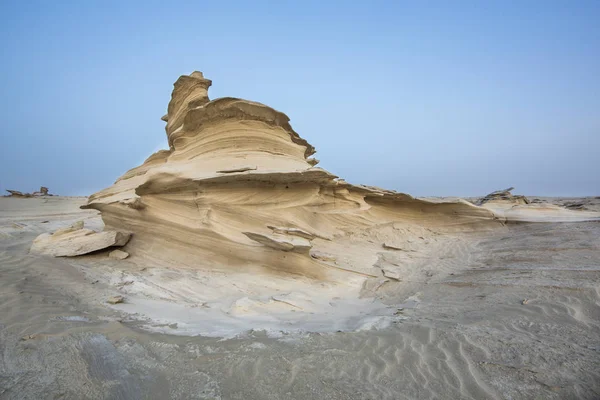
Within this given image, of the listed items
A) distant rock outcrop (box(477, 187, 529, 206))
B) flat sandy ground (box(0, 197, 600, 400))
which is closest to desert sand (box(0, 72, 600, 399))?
flat sandy ground (box(0, 197, 600, 400))

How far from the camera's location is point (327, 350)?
2.90 m

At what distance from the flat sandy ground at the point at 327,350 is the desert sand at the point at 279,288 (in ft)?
0.06

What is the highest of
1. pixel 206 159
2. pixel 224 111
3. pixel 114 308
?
pixel 224 111

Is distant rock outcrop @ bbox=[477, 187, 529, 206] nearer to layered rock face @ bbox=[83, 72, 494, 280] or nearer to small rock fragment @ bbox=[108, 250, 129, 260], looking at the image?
layered rock face @ bbox=[83, 72, 494, 280]

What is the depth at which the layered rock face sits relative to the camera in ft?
20.7

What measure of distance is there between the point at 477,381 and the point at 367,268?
437 cm

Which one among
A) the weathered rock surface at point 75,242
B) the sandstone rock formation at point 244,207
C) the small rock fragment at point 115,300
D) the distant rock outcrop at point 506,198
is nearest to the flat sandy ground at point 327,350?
the small rock fragment at point 115,300

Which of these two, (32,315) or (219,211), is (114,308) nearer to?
(32,315)

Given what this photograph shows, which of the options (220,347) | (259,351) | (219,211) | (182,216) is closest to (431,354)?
(259,351)

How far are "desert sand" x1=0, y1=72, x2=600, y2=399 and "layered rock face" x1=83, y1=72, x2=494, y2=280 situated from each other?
0.14 feet

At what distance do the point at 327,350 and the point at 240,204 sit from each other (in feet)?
14.8

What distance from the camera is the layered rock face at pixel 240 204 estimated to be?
249 inches

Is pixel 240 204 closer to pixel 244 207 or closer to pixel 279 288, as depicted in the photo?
pixel 244 207

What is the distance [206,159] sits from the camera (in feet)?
24.4
